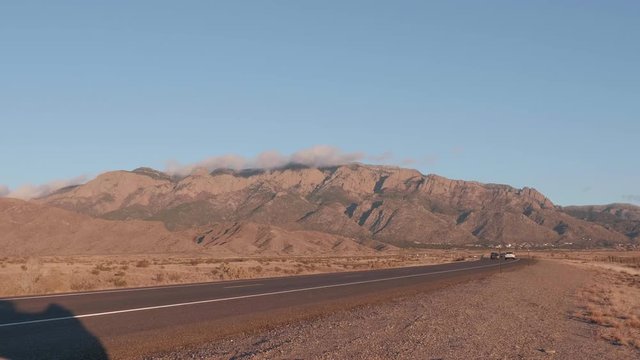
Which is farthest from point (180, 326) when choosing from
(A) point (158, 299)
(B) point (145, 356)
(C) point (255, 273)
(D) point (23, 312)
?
(C) point (255, 273)

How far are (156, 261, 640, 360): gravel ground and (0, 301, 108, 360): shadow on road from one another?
5.39 ft

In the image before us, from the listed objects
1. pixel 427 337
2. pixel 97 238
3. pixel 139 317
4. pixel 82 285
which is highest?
pixel 97 238

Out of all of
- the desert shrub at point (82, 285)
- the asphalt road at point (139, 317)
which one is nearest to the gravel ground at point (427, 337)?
the asphalt road at point (139, 317)

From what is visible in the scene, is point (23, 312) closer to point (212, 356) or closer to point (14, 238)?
point (212, 356)

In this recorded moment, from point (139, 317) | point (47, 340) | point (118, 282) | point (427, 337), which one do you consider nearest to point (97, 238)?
point (118, 282)

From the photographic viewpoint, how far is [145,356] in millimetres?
11578

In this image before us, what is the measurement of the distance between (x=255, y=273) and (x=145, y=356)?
34803 mm

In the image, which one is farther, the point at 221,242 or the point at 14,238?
the point at 221,242

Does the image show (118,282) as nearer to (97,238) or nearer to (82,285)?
(82,285)

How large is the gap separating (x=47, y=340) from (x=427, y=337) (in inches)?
297

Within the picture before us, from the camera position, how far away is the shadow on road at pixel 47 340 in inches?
450

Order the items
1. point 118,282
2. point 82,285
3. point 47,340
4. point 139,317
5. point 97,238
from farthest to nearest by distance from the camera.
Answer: point 97,238 → point 118,282 → point 82,285 → point 139,317 → point 47,340

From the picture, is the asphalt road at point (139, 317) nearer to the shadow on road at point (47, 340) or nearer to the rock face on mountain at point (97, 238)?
the shadow on road at point (47, 340)

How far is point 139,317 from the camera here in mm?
17094
